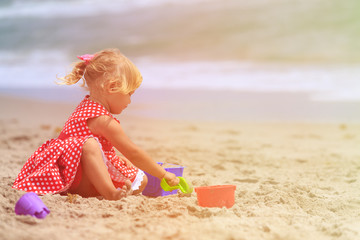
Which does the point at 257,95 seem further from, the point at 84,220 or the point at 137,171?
the point at 84,220

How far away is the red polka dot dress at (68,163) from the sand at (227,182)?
0.09 meters

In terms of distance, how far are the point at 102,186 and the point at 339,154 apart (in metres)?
3.03

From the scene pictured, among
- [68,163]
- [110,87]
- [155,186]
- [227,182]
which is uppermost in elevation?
[110,87]

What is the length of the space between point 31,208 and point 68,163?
16.6 inches

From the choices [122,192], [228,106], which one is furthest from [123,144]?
[228,106]

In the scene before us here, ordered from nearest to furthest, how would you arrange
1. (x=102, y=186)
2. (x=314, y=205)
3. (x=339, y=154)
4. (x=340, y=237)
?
(x=340, y=237)
(x=102, y=186)
(x=314, y=205)
(x=339, y=154)

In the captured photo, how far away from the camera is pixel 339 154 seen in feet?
14.3

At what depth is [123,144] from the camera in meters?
2.29

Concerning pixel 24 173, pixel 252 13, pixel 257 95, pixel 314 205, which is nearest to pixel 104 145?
pixel 24 173

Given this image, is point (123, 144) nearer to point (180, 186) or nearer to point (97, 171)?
point (97, 171)

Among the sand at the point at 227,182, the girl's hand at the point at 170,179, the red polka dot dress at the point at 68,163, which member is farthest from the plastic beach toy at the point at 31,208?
the girl's hand at the point at 170,179

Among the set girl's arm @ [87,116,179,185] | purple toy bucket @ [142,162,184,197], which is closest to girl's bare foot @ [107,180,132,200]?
girl's arm @ [87,116,179,185]

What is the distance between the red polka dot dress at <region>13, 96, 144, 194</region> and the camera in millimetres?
2262

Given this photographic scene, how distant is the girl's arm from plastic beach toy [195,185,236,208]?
0.67 feet
